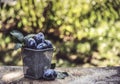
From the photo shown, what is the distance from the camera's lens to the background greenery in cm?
385

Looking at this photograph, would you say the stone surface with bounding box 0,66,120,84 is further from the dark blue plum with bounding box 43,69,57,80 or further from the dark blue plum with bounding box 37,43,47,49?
the dark blue plum with bounding box 37,43,47,49

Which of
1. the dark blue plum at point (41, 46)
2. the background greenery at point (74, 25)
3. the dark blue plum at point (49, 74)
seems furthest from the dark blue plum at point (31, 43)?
the background greenery at point (74, 25)

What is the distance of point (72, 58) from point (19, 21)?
0.76 meters

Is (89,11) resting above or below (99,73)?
above

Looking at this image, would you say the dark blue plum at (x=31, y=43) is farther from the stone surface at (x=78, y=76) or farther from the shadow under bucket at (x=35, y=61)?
the stone surface at (x=78, y=76)

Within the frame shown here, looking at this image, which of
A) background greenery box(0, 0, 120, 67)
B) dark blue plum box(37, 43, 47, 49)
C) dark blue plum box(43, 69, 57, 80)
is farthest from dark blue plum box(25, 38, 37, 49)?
background greenery box(0, 0, 120, 67)

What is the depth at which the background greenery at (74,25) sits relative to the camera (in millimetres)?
3852

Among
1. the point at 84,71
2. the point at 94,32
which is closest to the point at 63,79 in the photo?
the point at 84,71

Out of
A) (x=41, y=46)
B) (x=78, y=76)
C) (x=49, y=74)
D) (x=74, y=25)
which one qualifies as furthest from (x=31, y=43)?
(x=74, y=25)

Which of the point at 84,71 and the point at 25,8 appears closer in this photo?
the point at 84,71

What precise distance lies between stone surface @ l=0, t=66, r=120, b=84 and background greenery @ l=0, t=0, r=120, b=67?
151cm

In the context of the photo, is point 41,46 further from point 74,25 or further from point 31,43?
point 74,25

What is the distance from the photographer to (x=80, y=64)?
3979 mm

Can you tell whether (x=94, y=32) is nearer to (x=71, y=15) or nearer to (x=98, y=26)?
(x=98, y=26)
